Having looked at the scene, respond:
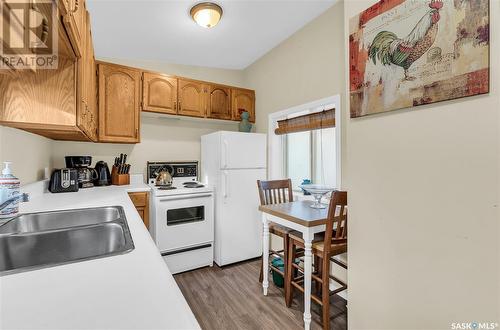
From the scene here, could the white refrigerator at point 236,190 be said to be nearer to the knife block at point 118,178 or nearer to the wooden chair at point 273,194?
the wooden chair at point 273,194

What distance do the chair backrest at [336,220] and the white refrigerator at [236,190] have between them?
50.4 inches

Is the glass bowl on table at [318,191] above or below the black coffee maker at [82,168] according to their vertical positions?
below

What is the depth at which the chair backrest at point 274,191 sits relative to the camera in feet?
8.11

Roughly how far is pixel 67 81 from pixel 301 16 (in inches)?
82.4

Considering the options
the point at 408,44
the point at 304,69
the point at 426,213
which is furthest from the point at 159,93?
the point at 426,213

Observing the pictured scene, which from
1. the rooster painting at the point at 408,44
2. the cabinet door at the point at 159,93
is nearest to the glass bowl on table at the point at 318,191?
the rooster painting at the point at 408,44

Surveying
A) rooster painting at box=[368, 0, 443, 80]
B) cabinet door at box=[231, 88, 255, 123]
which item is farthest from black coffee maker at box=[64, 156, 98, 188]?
rooster painting at box=[368, 0, 443, 80]

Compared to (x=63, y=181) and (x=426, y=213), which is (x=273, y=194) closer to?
(x=426, y=213)

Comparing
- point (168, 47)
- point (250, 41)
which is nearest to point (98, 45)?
point (168, 47)

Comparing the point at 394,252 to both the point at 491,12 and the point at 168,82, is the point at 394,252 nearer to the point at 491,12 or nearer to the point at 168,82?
the point at 491,12

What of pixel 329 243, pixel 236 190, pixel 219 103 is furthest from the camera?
pixel 219 103

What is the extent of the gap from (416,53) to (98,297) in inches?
59.3

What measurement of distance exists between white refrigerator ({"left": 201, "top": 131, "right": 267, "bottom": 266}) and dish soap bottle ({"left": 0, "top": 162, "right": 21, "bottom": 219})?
1760 millimetres

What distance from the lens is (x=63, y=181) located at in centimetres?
228
